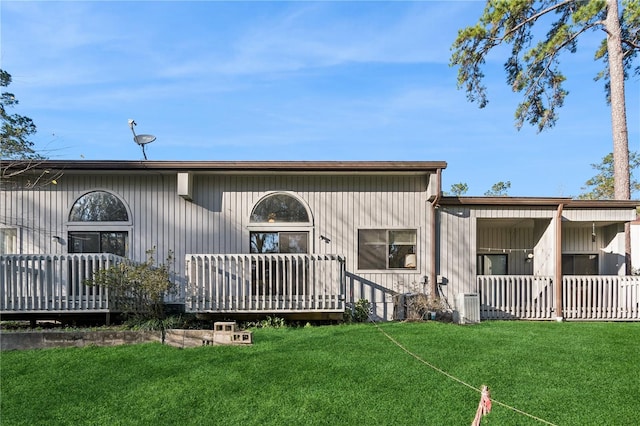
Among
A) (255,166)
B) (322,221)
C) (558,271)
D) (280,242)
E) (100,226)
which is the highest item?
(255,166)

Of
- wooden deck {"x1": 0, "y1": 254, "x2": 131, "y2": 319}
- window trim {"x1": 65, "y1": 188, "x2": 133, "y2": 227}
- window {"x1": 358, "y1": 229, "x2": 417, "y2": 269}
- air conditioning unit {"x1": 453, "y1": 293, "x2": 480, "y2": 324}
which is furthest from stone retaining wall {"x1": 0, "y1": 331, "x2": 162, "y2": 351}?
air conditioning unit {"x1": 453, "y1": 293, "x2": 480, "y2": 324}

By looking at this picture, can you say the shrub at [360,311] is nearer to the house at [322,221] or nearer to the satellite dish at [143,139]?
the house at [322,221]

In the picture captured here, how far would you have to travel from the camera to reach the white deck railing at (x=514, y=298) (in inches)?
408

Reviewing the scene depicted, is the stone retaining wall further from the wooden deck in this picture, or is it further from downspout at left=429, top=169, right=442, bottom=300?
downspout at left=429, top=169, right=442, bottom=300

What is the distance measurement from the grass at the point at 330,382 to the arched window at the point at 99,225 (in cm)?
338

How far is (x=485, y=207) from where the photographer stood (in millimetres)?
10539

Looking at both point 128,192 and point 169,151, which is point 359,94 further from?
point 128,192

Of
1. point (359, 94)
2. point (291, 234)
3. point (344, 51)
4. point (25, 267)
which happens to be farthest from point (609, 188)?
point (25, 267)

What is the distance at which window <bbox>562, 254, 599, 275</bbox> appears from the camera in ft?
42.2

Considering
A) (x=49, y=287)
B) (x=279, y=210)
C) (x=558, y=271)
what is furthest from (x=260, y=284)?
(x=558, y=271)

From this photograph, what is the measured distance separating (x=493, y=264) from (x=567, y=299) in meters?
3.10

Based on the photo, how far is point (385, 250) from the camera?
34.1ft

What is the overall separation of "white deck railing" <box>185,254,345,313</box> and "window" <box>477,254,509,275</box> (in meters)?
6.13

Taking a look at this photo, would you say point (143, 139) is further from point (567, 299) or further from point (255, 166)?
point (567, 299)
